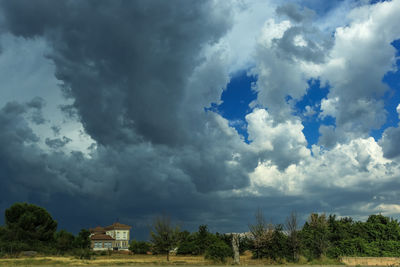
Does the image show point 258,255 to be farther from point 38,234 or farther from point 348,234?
point 38,234

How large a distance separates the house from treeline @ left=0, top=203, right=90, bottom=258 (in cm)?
1603

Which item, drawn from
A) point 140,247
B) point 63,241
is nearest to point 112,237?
point 140,247

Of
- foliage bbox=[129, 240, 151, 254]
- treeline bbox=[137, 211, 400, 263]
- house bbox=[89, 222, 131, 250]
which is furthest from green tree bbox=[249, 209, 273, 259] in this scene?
house bbox=[89, 222, 131, 250]

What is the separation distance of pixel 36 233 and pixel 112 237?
32.3 m

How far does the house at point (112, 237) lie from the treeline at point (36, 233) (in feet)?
52.6

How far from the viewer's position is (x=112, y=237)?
100 metres

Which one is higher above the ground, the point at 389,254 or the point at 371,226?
the point at 371,226

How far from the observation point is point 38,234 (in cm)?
7050

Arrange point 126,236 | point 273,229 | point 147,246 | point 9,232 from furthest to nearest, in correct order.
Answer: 1. point 126,236
2. point 147,246
3. point 9,232
4. point 273,229

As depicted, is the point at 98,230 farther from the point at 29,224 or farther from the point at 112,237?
the point at 29,224

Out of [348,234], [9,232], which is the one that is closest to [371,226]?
[348,234]

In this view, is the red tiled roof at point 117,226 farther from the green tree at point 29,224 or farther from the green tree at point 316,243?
the green tree at point 316,243

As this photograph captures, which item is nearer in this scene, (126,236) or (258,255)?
(258,255)

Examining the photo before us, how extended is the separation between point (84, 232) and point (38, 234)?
9.81 metres
